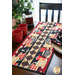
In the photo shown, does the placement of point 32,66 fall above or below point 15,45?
below

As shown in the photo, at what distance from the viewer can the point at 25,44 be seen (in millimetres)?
1268

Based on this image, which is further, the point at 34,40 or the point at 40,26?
the point at 40,26

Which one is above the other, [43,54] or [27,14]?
[27,14]

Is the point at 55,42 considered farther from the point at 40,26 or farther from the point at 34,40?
the point at 40,26
